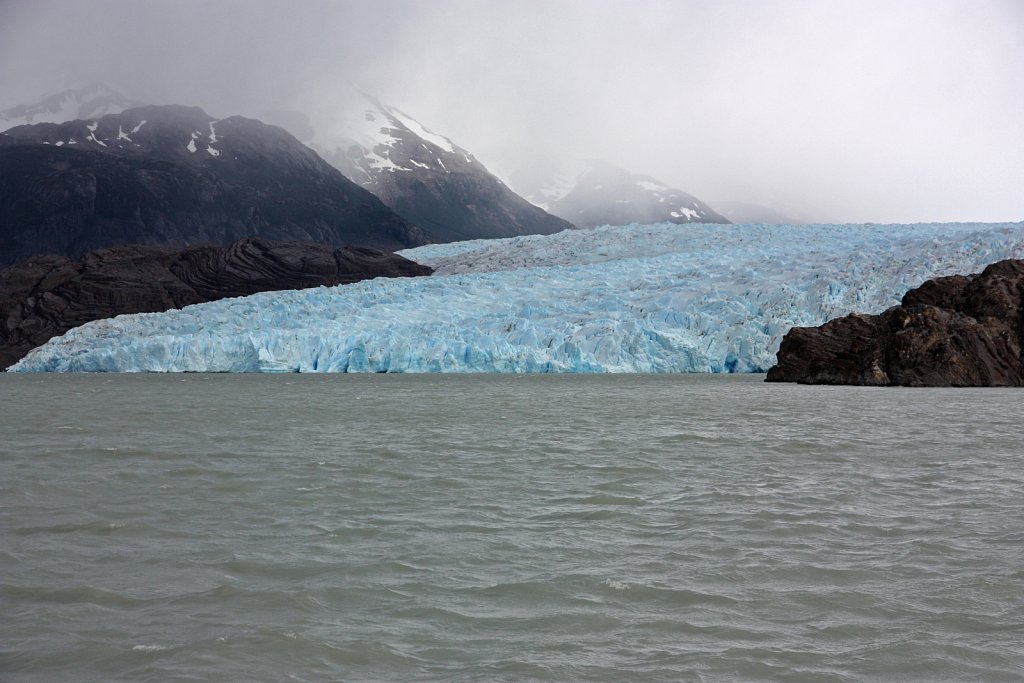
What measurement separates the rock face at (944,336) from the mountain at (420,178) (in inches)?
3366

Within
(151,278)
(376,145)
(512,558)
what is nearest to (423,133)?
(376,145)

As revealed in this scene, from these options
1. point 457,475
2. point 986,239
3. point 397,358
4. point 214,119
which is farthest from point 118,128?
point 457,475

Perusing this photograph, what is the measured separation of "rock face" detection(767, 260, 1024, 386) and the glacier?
116 inches

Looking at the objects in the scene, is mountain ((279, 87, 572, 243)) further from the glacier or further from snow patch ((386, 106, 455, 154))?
the glacier

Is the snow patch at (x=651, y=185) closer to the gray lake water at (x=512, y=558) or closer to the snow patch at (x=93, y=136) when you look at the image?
the snow patch at (x=93, y=136)

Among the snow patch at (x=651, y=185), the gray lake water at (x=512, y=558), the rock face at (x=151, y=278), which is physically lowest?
the gray lake water at (x=512, y=558)

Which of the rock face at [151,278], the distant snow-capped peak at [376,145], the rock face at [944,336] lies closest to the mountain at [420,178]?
the distant snow-capped peak at [376,145]

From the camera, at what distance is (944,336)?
25500 millimetres

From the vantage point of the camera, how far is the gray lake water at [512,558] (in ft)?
13.4

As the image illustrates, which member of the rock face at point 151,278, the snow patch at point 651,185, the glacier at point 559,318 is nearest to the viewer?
the glacier at point 559,318

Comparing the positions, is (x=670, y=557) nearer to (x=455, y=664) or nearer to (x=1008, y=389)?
(x=455, y=664)

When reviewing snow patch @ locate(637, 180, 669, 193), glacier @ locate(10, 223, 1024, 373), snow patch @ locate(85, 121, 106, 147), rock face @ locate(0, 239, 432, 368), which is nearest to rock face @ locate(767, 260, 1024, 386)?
glacier @ locate(10, 223, 1024, 373)

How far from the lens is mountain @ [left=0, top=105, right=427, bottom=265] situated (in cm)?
9000

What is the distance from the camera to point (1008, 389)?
81.4 ft
